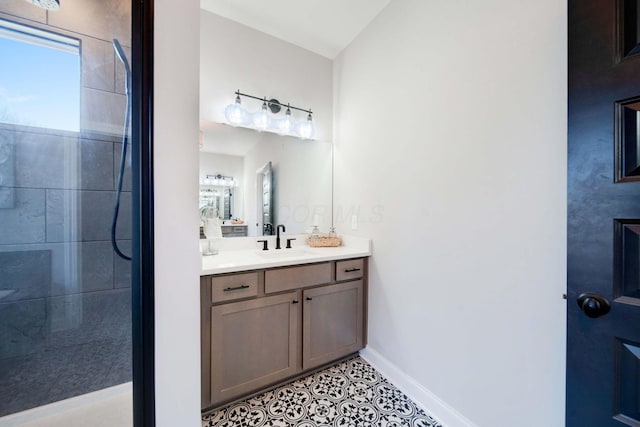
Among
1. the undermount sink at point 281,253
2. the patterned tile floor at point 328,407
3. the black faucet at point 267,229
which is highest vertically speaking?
the black faucet at point 267,229

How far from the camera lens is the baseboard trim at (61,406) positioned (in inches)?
44.4

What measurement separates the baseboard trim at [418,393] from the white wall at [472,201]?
28 millimetres

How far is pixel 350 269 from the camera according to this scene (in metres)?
1.91

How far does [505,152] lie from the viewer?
1135 millimetres

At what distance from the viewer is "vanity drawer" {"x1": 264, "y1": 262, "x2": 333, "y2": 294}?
5.11ft

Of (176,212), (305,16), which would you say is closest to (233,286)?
(176,212)

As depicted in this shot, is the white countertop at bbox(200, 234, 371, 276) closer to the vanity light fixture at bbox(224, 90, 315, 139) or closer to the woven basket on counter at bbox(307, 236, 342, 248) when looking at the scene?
the woven basket on counter at bbox(307, 236, 342, 248)

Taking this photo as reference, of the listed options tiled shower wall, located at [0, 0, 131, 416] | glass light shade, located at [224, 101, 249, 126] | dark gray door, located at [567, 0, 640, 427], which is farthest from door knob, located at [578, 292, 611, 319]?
glass light shade, located at [224, 101, 249, 126]

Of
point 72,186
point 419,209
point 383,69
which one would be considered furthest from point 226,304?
point 383,69

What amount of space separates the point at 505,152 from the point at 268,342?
1.72 m

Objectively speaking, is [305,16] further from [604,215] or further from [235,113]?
[604,215]

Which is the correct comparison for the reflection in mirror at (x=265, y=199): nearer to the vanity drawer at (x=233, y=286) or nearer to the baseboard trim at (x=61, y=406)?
the vanity drawer at (x=233, y=286)

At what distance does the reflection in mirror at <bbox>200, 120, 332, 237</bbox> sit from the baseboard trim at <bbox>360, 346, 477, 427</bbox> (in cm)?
120

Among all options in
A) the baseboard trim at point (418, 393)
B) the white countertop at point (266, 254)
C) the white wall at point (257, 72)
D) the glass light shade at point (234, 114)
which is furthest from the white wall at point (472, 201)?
the glass light shade at point (234, 114)
